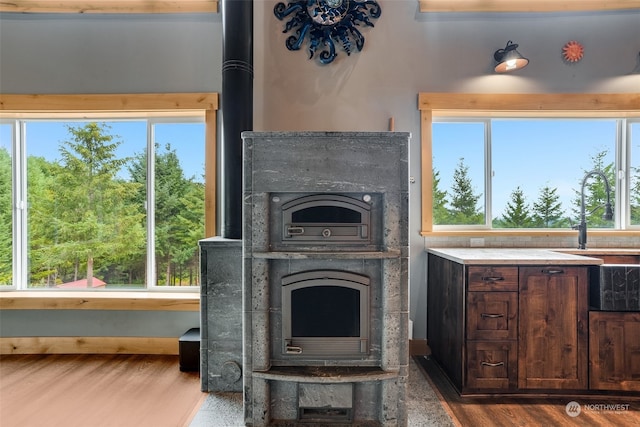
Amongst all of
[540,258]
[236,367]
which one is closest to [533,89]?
[540,258]

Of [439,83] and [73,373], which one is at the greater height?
[439,83]

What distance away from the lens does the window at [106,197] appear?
106 inches

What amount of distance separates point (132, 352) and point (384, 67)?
3.26 m

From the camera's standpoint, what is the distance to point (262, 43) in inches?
102

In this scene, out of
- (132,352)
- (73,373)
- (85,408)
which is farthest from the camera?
(132,352)

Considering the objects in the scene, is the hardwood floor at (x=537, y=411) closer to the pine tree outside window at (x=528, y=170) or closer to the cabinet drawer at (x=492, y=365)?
the cabinet drawer at (x=492, y=365)

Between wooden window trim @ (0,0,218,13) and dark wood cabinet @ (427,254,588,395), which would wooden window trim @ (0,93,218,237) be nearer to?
wooden window trim @ (0,0,218,13)

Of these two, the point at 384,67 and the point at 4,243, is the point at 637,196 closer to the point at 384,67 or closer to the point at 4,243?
the point at 384,67

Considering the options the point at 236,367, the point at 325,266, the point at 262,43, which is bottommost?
the point at 236,367

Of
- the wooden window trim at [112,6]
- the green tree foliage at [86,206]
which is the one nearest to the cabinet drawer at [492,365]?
the green tree foliage at [86,206]

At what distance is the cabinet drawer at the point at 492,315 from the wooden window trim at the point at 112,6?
10.00ft

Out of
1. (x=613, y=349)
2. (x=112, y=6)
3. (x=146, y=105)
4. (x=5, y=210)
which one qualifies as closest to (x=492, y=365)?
(x=613, y=349)

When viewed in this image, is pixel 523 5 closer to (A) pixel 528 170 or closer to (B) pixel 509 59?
(B) pixel 509 59

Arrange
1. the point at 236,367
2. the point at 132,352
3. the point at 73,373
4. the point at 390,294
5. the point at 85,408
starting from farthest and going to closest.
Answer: the point at 132,352, the point at 73,373, the point at 236,367, the point at 85,408, the point at 390,294
